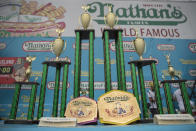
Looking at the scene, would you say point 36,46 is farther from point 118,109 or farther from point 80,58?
point 118,109

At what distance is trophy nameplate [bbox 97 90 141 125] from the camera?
0.80 metres

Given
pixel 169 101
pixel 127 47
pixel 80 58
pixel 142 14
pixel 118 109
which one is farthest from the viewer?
pixel 142 14

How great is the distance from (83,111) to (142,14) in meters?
3.21

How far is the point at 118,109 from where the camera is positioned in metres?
0.84

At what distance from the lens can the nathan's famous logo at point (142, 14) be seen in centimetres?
339

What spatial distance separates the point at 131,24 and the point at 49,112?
258cm

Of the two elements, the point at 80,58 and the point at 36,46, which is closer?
the point at 80,58

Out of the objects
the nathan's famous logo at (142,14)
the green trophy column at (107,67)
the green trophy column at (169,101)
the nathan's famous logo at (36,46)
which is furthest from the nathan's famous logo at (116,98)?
the nathan's famous logo at (142,14)

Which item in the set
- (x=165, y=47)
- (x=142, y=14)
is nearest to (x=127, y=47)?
(x=165, y=47)

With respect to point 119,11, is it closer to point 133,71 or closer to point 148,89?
point 148,89

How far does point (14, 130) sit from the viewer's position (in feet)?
2.01

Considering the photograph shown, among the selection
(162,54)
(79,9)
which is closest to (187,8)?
(162,54)

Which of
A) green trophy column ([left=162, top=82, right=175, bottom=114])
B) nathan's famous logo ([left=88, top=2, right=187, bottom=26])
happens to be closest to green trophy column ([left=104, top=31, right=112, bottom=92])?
green trophy column ([left=162, top=82, right=175, bottom=114])

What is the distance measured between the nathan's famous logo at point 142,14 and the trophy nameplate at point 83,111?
8.87ft
